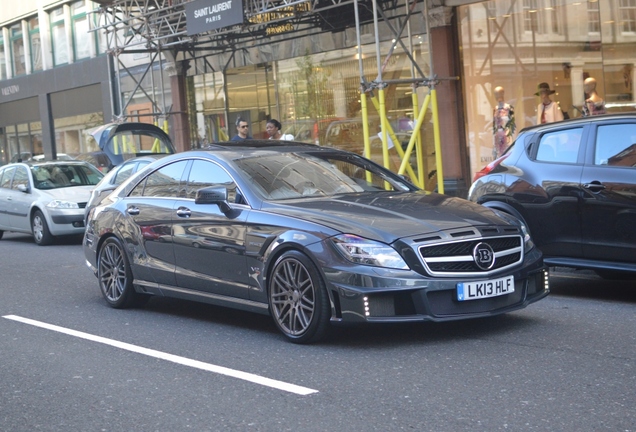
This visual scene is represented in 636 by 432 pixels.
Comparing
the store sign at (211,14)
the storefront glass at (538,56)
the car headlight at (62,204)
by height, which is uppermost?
the store sign at (211,14)

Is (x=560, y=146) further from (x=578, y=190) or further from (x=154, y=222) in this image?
(x=154, y=222)

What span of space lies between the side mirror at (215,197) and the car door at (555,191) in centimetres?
303

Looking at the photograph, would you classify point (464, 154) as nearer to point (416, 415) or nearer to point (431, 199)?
point (431, 199)

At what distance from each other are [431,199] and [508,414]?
116 inches

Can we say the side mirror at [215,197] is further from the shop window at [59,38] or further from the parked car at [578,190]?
the shop window at [59,38]

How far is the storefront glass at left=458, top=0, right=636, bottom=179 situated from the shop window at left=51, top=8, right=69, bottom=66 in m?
18.8

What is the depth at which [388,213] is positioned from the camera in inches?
284

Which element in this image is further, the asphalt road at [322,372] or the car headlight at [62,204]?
the car headlight at [62,204]

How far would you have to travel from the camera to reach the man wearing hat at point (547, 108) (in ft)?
55.8

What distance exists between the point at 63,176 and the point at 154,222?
10.1 m

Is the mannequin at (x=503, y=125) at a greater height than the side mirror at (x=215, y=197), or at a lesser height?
greater

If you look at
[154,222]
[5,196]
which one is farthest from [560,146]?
[5,196]

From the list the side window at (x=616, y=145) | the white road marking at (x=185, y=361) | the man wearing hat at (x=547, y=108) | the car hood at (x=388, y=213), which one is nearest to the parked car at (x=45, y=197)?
the man wearing hat at (x=547, y=108)

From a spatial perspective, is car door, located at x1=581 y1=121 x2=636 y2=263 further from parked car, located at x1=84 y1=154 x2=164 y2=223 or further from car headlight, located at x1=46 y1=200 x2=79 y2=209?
car headlight, located at x1=46 y1=200 x2=79 y2=209
